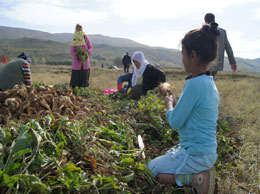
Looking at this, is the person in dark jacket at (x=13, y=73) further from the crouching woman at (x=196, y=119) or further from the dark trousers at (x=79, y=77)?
the crouching woman at (x=196, y=119)

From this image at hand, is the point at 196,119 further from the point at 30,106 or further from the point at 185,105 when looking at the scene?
the point at 30,106

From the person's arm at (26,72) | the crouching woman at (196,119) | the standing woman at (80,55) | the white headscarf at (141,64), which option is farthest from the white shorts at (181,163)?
the standing woman at (80,55)

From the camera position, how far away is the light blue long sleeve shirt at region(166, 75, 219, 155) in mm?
1694

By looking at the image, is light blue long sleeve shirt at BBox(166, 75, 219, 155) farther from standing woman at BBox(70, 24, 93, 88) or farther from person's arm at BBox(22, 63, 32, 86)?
standing woman at BBox(70, 24, 93, 88)

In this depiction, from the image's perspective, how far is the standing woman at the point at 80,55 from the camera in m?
5.96

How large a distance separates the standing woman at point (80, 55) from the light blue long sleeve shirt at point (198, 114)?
4.66 metres

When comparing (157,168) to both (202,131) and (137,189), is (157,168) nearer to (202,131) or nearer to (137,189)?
(137,189)

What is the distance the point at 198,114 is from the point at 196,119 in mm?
47

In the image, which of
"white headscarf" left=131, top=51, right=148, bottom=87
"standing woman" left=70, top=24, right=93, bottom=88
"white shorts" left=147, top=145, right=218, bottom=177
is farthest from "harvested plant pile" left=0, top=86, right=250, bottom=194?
"standing woman" left=70, top=24, right=93, bottom=88

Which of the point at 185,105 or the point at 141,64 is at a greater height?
the point at 141,64

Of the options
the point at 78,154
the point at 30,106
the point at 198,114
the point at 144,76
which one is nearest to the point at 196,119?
the point at 198,114

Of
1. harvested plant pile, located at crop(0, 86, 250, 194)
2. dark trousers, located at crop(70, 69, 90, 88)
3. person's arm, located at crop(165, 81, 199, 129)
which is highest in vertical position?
person's arm, located at crop(165, 81, 199, 129)

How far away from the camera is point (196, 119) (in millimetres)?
1768

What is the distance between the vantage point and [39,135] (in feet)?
5.41
